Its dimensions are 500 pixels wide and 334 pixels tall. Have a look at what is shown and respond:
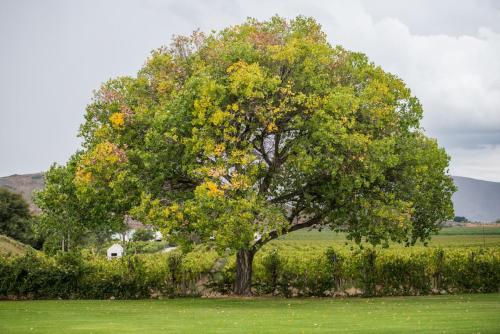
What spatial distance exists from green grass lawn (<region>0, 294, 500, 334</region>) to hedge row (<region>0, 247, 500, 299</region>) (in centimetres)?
228

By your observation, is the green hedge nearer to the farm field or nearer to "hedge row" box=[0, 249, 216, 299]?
"hedge row" box=[0, 249, 216, 299]

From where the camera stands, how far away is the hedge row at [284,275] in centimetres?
3572

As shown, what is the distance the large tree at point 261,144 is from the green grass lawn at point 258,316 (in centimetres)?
352

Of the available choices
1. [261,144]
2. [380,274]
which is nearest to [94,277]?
[261,144]

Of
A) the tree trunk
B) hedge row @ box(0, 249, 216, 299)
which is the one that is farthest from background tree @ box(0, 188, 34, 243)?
the tree trunk

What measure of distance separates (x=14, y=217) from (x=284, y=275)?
62083 millimetres

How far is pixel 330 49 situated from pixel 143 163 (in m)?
10.7

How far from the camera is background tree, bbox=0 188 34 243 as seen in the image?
87062 mm

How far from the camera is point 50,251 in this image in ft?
114

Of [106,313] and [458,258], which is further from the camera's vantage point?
[458,258]

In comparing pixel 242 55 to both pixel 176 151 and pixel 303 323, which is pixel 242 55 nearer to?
pixel 176 151

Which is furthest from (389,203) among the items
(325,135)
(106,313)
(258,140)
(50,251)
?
(50,251)

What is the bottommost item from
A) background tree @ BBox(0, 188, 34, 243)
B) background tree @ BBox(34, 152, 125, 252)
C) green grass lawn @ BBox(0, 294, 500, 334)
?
green grass lawn @ BBox(0, 294, 500, 334)

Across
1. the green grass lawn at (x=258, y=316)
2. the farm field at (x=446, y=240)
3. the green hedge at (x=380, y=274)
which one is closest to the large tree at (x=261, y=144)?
the green hedge at (x=380, y=274)
